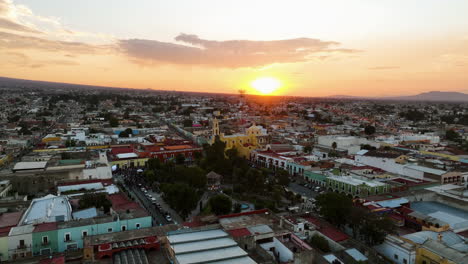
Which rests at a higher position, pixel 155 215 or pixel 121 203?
pixel 121 203

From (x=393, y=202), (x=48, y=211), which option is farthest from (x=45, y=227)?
(x=393, y=202)

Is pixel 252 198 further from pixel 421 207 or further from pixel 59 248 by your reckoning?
pixel 59 248

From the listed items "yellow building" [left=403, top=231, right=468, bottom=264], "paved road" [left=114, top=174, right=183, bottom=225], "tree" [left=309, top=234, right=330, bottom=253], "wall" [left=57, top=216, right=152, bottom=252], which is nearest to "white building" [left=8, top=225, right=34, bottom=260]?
"wall" [left=57, top=216, right=152, bottom=252]

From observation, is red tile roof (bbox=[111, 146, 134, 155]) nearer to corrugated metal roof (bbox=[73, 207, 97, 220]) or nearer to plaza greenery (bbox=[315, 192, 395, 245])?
corrugated metal roof (bbox=[73, 207, 97, 220])

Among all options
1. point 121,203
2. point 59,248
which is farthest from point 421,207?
point 59,248

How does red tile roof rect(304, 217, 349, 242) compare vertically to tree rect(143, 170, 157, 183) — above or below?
above

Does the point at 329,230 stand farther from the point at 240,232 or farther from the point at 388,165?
the point at 388,165
